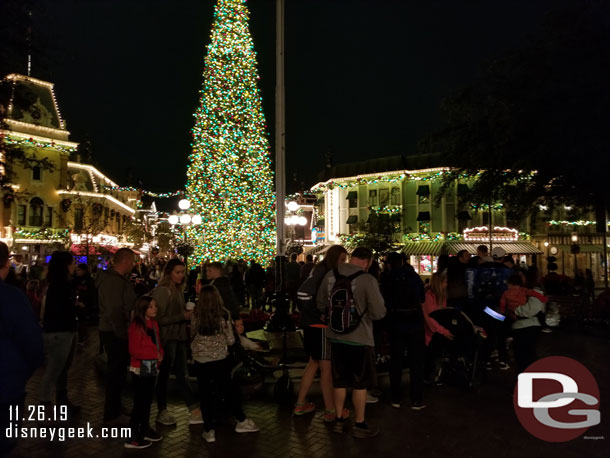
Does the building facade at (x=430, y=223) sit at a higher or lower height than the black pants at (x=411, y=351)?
higher

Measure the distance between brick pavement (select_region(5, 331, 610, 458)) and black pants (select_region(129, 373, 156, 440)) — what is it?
21cm

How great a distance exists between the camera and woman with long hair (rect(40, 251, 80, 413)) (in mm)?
5902

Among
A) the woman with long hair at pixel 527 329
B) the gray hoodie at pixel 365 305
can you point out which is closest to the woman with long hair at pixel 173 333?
the gray hoodie at pixel 365 305

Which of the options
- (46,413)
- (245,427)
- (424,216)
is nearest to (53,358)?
(46,413)

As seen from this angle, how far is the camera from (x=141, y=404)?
5004 millimetres

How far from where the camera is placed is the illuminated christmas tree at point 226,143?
2455 cm

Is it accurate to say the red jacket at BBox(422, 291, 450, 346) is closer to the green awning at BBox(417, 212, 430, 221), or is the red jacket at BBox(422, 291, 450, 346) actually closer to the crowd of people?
the crowd of people

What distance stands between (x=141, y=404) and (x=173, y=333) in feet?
3.08

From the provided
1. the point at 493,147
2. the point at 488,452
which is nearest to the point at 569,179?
the point at 493,147

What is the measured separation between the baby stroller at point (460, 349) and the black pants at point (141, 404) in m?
4.13

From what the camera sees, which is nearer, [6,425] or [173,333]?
[6,425]

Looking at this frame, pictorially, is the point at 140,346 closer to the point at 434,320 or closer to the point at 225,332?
the point at 225,332

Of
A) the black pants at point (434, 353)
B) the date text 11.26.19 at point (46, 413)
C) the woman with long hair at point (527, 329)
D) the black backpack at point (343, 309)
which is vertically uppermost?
the black backpack at point (343, 309)

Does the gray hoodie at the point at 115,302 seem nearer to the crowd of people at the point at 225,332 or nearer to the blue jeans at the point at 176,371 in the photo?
the crowd of people at the point at 225,332
